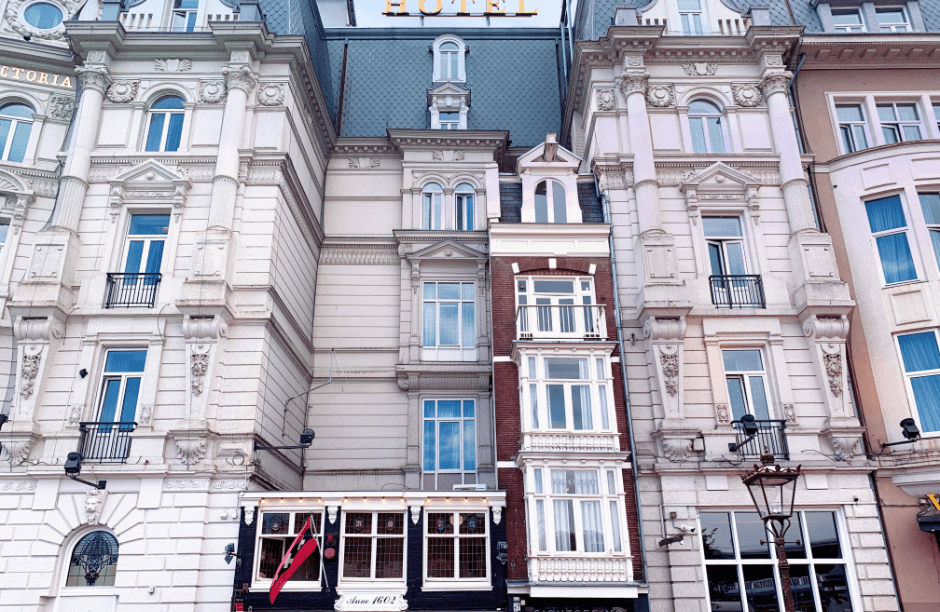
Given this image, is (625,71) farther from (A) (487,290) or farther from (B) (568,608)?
(B) (568,608)

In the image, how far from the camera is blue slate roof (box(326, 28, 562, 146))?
3188 centimetres

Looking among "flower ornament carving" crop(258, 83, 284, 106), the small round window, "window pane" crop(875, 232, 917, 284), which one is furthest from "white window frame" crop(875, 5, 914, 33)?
the small round window

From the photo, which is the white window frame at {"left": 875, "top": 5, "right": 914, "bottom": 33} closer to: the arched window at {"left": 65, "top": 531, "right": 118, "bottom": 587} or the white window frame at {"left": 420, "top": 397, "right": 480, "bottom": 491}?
the white window frame at {"left": 420, "top": 397, "right": 480, "bottom": 491}

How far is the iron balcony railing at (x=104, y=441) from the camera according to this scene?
2003cm

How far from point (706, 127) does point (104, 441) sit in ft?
74.3

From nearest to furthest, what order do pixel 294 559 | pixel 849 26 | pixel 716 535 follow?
pixel 294 559, pixel 716 535, pixel 849 26

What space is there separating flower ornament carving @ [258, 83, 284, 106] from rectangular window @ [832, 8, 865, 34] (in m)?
21.5

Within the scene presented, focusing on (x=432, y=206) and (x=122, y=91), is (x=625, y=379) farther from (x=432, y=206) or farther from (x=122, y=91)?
(x=122, y=91)

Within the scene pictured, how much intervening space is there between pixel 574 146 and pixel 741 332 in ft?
37.3

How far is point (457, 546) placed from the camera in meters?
19.6

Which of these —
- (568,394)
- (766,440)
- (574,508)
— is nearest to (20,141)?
(568,394)

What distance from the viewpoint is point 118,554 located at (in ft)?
63.1

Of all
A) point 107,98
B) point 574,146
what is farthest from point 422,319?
point 107,98

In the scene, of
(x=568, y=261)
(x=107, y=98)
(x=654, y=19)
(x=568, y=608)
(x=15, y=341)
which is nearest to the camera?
(x=568, y=608)
